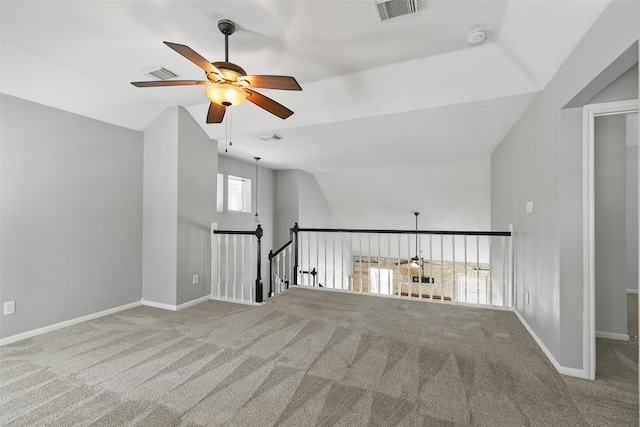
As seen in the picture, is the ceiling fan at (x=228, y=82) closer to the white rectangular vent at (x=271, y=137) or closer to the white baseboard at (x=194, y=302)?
the white rectangular vent at (x=271, y=137)

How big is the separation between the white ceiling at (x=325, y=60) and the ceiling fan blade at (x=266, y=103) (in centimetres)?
56

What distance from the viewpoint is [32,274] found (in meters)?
2.96

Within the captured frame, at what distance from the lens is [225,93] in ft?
7.06

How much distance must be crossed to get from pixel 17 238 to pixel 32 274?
401mm

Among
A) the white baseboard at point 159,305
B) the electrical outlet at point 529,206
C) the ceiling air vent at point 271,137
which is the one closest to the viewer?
the electrical outlet at point 529,206

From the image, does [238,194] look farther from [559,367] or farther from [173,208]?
[559,367]

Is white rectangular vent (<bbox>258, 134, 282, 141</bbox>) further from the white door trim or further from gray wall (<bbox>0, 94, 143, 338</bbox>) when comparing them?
the white door trim

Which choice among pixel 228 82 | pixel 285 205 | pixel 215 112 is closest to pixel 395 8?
pixel 228 82

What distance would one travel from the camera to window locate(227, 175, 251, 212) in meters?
6.11

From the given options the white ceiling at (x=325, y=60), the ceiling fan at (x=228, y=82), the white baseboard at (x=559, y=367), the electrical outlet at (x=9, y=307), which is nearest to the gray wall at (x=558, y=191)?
the white baseboard at (x=559, y=367)

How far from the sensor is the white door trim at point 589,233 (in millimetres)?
2104

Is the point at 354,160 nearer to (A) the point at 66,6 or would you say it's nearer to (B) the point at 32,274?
(A) the point at 66,6

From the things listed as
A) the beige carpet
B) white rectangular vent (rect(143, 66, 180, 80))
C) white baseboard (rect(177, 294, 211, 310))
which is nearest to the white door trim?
the beige carpet

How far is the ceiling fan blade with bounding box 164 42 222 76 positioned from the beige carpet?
2.24 meters
